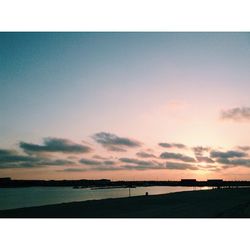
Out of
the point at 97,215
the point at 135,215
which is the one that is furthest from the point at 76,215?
the point at 135,215

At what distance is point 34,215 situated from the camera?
22.8 m

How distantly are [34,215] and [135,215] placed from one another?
20.8 feet

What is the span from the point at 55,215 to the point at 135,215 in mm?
5174

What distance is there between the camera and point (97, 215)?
2234cm

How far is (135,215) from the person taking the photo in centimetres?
2238

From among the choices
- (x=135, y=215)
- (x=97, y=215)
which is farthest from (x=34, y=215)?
(x=135, y=215)

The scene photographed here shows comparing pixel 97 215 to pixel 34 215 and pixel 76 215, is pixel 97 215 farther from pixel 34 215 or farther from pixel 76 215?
pixel 34 215
